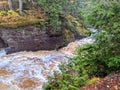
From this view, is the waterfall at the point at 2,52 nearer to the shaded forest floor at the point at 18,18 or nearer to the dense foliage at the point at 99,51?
the shaded forest floor at the point at 18,18

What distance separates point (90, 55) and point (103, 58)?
41cm

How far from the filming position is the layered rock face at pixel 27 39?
18.1 meters

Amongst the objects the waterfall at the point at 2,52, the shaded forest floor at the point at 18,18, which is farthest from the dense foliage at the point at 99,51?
the shaded forest floor at the point at 18,18

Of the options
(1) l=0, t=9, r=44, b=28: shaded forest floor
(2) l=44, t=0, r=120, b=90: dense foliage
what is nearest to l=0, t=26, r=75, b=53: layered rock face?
(1) l=0, t=9, r=44, b=28: shaded forest floor

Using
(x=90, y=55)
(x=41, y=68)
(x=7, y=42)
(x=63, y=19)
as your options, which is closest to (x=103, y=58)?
(x=90, y=55)

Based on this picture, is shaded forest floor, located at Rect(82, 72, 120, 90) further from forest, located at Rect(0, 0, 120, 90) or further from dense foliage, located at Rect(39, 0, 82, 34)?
dense foliage, located at Rect(39, 0, 82, 34)

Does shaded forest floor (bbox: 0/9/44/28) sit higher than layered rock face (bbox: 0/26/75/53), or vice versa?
shaded forest floor (bbox: 0/9/44/28)

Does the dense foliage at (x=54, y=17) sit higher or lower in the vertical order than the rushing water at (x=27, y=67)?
higher

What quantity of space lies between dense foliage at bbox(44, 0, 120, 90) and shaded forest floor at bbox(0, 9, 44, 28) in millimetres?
11620

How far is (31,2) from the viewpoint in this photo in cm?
2172

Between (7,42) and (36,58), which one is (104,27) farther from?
(7,42)

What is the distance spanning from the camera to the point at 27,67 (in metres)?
14.9

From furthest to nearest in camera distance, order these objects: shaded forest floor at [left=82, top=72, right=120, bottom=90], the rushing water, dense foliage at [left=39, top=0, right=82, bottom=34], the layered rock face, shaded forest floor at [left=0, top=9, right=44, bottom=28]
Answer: dense foliage at [left=39, top=0, right=82, bottom=34] → shaded forest floor at [left=0, top=9, right=44, bottom=28] → the layered rock face → the rushing water → shaded forest floor at [left=82, top=72, right=120, bottom=90]

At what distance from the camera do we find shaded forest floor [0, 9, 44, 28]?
18.4m
